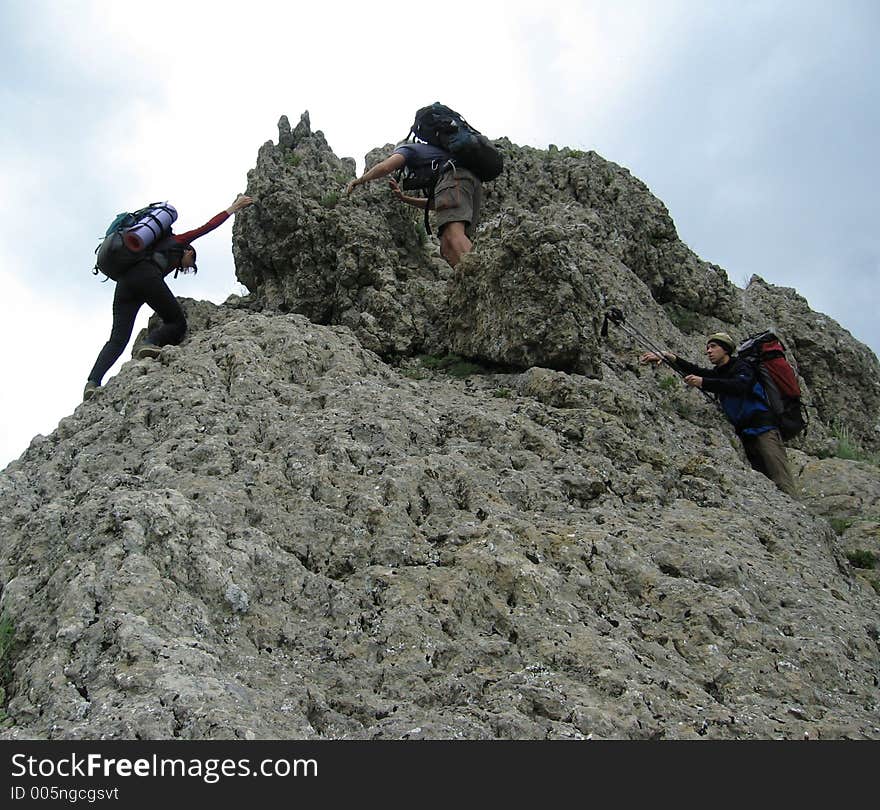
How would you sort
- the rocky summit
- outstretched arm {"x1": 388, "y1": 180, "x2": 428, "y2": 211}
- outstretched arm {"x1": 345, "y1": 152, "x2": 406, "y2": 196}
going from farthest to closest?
outstretched arm {"x1": 388, "y1": 180, "x2": 428, "y2": 211} < outstretched arm {"x1": 345, "y1": 152, "x2": 406, "y2": 196} < the rocky summit

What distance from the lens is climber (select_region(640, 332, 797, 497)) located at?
437 inches

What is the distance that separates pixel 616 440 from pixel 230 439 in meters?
4.11

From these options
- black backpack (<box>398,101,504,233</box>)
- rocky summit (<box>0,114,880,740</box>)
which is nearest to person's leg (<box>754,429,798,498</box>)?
rocky summit (<box>0,114,880,740</box>)

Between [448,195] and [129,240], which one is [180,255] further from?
[448,195]

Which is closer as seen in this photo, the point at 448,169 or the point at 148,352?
the point at 148,352

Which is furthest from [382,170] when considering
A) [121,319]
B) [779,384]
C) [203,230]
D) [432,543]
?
[432,543]

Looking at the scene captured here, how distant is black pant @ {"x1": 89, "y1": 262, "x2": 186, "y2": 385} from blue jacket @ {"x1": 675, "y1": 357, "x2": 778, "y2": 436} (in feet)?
24.4

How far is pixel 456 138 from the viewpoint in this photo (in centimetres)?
1329

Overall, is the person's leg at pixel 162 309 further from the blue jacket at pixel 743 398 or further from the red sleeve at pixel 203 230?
the blue jacket at pixel 743 398

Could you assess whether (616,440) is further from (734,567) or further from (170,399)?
(170,399)

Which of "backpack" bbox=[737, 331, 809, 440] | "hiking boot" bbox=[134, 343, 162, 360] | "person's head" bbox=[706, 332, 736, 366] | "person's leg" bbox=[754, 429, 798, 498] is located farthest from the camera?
"person's head" bbox=[706, 332, 736, 366]

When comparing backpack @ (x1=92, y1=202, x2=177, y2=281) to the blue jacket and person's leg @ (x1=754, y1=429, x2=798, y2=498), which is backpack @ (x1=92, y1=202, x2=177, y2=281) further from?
person's leg @ (x1=754, y1=429, x2=798, y2=498)

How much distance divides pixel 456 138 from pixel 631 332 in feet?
13.7

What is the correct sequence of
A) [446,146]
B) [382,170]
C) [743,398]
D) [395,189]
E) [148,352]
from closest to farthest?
[148,352], [743,398], [382,170], [446,146], [395,189]
